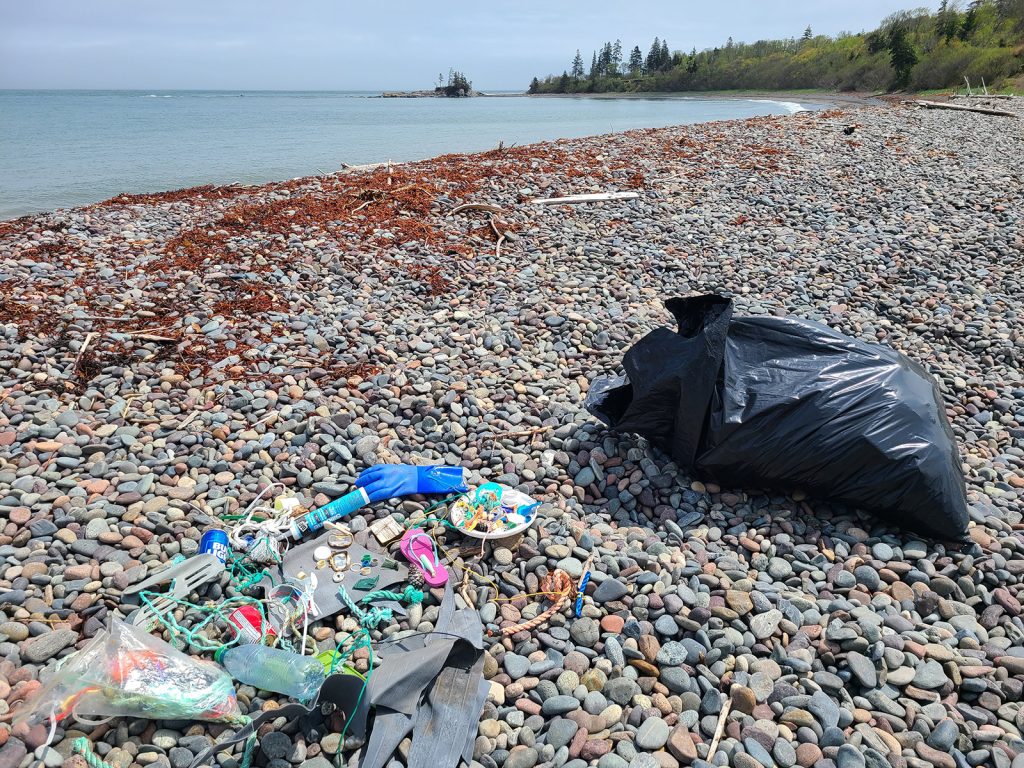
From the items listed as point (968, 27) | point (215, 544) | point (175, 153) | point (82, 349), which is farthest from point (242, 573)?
point (968, 27)

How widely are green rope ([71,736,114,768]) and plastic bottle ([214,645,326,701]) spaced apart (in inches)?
17.4

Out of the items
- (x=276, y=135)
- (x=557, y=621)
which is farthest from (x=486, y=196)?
(x=276, y=135)

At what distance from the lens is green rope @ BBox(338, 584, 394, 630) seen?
8.13 ft

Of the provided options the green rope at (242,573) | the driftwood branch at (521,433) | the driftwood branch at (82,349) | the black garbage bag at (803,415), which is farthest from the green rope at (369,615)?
the driftwood branch at (82,349)

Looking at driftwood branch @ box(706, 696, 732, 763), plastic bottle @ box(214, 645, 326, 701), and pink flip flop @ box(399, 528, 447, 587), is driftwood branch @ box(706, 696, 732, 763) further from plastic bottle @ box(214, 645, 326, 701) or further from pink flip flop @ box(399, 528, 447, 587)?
plastic bottle @ box(214, 645, 326, 701)

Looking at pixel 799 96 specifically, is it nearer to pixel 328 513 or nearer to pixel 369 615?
pixel 328 513

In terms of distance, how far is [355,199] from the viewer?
28.7 ft

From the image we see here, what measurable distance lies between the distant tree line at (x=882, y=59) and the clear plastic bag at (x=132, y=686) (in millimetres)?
44675

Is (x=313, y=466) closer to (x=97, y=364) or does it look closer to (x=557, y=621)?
(x=557, y=621)

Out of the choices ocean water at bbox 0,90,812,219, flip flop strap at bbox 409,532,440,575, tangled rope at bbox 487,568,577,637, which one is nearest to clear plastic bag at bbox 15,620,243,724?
flip flop strap at bbox 409,532,440,575

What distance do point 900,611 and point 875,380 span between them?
1104mm

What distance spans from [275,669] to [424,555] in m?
0.79

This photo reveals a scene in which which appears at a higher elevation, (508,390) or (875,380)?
(875,380)

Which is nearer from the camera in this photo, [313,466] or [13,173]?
[313,466]
